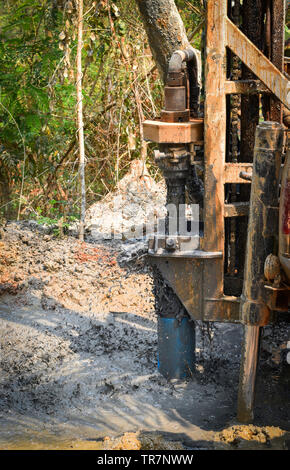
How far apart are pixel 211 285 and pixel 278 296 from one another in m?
0.62

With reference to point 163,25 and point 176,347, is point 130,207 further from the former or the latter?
point 176,347

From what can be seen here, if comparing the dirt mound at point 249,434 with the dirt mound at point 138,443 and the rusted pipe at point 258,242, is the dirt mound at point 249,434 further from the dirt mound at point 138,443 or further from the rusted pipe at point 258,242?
the dirt mound at point 138,443

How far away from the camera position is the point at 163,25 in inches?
219

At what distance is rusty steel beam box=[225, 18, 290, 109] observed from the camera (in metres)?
3.76

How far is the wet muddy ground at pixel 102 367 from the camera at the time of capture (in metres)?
3.90

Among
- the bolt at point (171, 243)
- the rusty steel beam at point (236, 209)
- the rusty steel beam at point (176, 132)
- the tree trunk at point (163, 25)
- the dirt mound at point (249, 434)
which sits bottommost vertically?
the dirt mound at point (249, 434)

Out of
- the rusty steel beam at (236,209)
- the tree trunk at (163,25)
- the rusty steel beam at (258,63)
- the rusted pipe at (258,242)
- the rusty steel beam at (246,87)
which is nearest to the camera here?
the rusted pipe at (258,242)

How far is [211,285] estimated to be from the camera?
13.6 ft

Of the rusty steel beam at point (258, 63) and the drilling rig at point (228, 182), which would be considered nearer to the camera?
the drilling rig at point (228, 182)

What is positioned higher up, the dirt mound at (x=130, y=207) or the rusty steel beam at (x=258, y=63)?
the rusty steel beam at (x=258, y=63)

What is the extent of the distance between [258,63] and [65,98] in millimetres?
4782

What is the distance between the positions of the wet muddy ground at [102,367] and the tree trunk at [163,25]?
2.13m

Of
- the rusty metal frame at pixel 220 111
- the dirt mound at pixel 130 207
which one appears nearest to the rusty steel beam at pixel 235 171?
the rusty metal frame at pixel 220 111

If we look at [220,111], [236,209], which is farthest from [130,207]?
[220,111]
